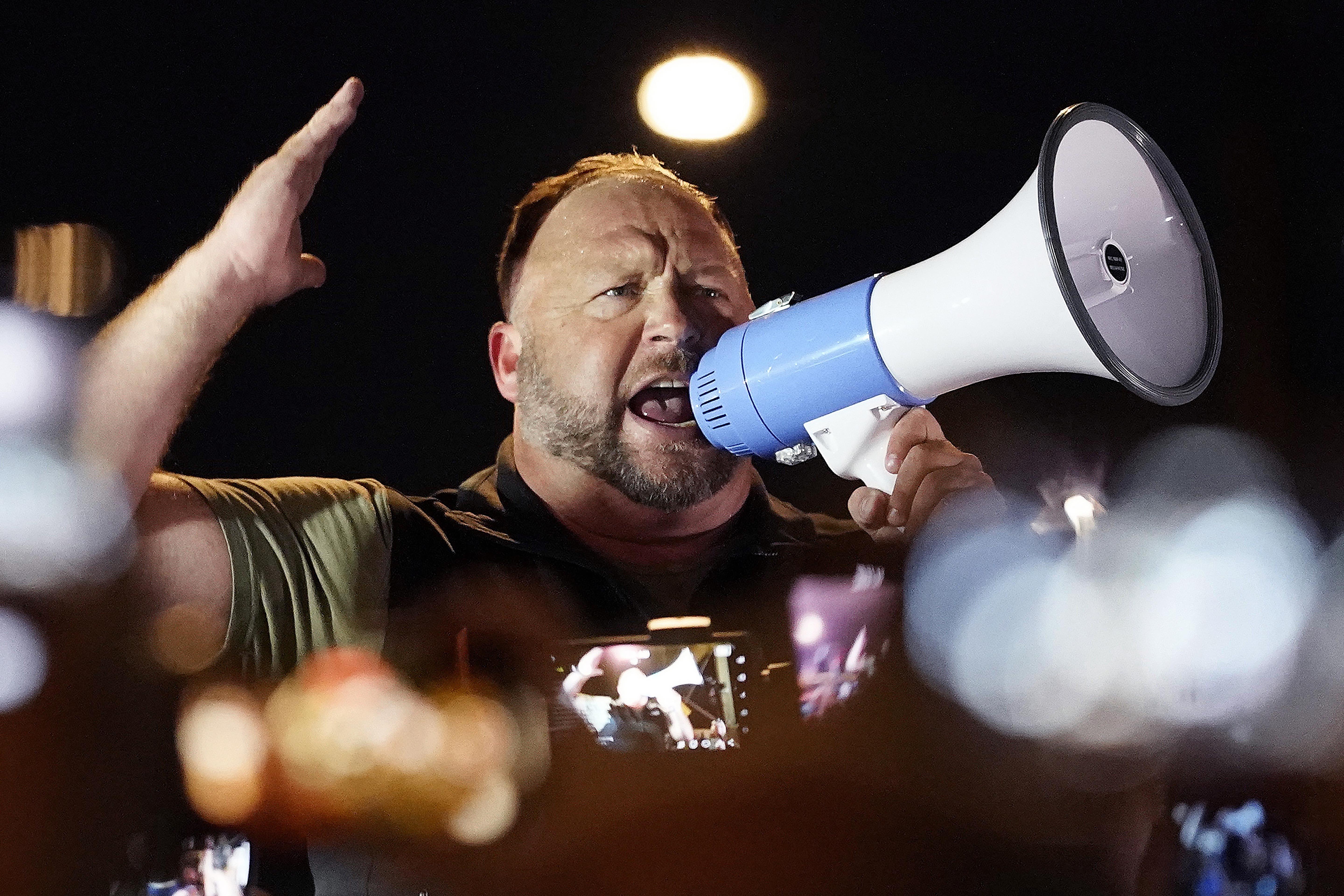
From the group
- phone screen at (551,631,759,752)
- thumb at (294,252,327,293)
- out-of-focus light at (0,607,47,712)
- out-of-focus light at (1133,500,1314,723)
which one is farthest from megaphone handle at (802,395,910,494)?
out-of-focus light at (0,607,47,712)

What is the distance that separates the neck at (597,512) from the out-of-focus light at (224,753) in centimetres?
37

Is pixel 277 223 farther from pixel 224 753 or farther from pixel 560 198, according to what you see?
pixel 224 753

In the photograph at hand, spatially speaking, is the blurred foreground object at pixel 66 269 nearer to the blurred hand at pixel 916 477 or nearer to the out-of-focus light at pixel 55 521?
the out-of-focus light at pixel 55 521

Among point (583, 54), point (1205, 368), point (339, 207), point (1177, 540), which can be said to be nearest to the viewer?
point (1205, 368)

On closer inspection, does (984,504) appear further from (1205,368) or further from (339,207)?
(339,207)

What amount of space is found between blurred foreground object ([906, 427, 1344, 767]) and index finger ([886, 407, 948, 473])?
19 centimetres

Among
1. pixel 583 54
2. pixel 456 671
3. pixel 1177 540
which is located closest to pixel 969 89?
pixel 583 54

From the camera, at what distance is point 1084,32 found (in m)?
1.51

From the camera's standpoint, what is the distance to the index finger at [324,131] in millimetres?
1111

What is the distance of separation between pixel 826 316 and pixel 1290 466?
0.98 metres

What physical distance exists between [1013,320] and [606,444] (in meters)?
0.46

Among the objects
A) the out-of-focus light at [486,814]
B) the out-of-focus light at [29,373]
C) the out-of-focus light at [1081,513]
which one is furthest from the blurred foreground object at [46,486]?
the out-of-focus light at [1081,513]

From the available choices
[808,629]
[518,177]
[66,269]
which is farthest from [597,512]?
[66,269]

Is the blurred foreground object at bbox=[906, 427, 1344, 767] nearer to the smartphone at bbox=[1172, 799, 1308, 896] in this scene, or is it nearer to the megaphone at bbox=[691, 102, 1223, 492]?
the smartphone at bbox=[1172, 799, 1308, 896]
